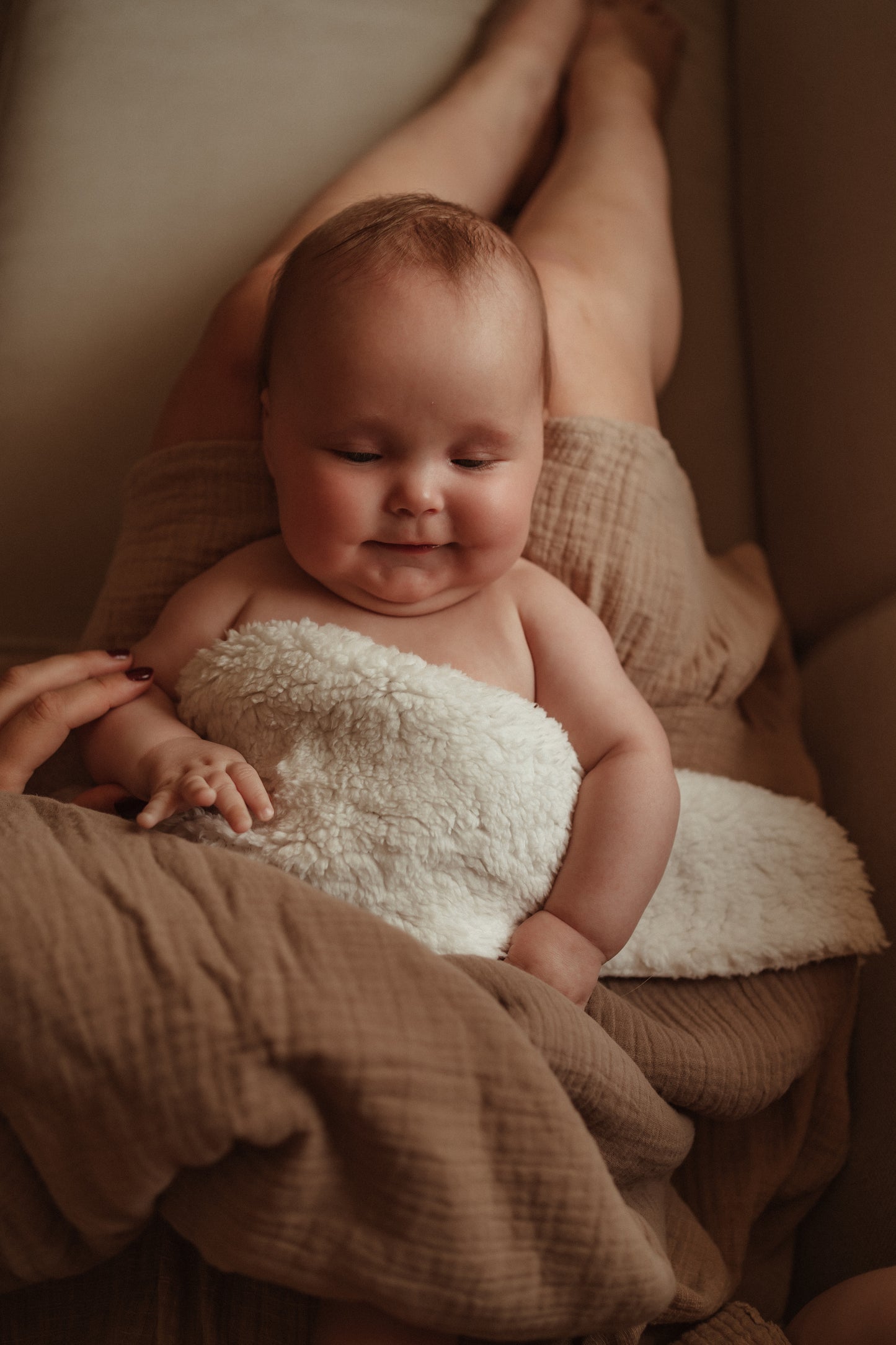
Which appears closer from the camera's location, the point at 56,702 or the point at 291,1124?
the point at 291,1124

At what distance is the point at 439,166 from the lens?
3.97 feet

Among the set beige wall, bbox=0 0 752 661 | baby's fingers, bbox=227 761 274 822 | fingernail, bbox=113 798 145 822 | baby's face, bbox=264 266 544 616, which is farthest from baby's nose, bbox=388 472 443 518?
beige wall, bbox=0 0 752 661

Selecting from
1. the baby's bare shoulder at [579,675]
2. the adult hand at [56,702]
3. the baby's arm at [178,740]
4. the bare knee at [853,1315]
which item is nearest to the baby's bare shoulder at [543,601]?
the baby's bare shoulder at [579,675]

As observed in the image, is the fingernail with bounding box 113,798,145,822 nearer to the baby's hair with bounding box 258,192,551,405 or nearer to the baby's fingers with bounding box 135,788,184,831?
the baby's fingers with bounding box 135,788,184,831

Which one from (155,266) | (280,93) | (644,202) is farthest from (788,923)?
(280,93)

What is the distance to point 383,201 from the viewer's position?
0.90 m

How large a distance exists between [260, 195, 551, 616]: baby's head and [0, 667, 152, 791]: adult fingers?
0.72ft

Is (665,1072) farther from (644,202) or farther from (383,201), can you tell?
(644,202)

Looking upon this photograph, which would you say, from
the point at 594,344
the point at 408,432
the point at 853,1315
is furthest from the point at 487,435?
the point at 853,1315

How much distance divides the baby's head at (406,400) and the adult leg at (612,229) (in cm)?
17

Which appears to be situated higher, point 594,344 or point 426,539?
point 594,344

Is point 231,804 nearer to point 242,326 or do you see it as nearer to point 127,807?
point 127,807

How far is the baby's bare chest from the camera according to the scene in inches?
35.9

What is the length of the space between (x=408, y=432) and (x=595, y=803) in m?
0.36
